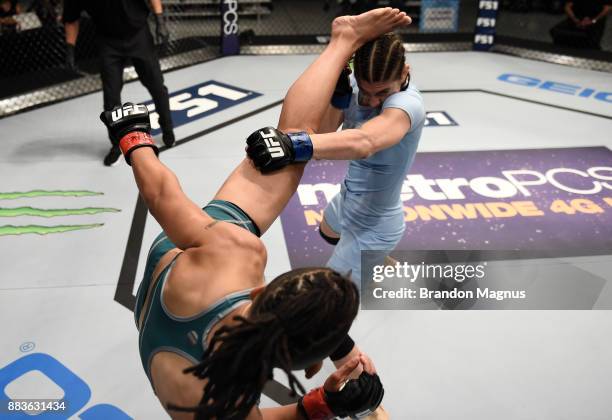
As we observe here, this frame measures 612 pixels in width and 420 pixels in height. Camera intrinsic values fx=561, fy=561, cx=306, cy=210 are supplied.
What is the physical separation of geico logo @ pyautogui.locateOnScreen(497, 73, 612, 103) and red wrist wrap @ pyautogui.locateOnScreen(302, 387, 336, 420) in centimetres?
505

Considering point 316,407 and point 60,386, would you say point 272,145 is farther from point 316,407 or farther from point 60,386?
point 60,386

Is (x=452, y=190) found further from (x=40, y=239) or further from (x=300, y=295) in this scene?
(x=300, y=295)

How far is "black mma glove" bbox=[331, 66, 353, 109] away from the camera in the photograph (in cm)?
204

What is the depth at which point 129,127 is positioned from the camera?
165 centimetres

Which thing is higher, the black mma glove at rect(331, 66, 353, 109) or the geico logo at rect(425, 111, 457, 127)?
the black mma glove at rect(331, 66, 353, 109)

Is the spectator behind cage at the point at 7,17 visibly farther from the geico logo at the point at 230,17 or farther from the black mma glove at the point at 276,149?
the black mma glove at the point at 276,149

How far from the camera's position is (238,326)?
3.66ft

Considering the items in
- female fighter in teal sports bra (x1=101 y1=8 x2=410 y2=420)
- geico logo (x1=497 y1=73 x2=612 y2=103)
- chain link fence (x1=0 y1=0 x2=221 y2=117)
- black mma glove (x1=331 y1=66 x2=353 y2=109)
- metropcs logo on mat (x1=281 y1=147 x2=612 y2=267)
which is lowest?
geico logo (x1=497 y1=73 x2=612 y2=103)

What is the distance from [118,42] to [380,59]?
2731 mm

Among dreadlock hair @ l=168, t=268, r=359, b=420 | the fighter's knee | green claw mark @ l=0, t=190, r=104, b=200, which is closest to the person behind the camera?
dreadlock hair @ l=168, t=268, r=359, b=420

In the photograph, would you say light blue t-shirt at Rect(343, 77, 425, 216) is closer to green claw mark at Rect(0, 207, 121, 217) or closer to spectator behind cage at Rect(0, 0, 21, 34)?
green claw mark at Rect(0, 207, 121, 217)

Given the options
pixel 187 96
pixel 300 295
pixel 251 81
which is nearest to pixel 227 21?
pixel 251 81

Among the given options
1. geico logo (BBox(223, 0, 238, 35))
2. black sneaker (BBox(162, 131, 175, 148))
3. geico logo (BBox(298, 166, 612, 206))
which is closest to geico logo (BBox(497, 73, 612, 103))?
geico logo (BBox(298, 166, 612, 206))

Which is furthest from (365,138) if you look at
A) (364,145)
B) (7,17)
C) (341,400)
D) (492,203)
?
(7,17)
